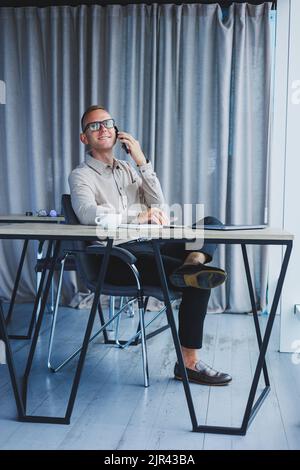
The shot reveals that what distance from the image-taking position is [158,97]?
448cm

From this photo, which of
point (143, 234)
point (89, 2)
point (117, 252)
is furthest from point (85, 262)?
point (89, 2)

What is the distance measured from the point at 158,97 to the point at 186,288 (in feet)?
7.30

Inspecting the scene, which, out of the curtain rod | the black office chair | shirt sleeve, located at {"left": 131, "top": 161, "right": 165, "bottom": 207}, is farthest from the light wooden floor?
the curtain rod

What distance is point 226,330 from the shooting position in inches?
149

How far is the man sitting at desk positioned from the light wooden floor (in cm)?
20

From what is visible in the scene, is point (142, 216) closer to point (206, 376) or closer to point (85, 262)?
point (85, 262)

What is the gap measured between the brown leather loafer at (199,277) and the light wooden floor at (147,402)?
0.46 m

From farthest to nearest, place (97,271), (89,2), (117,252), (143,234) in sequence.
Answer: (89,2)
(97,271)
(117,252)
(143,234)

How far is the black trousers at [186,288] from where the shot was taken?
8.49 ft

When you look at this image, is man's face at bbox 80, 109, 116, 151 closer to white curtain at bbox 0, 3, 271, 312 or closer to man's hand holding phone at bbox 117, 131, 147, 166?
man's hand holding phone at bbox 117, 131, 147, 166

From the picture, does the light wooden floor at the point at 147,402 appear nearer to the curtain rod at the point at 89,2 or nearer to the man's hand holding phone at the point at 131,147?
the man's hand holding phone at the point at 131,147

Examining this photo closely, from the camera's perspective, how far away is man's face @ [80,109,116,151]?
2922 mm
